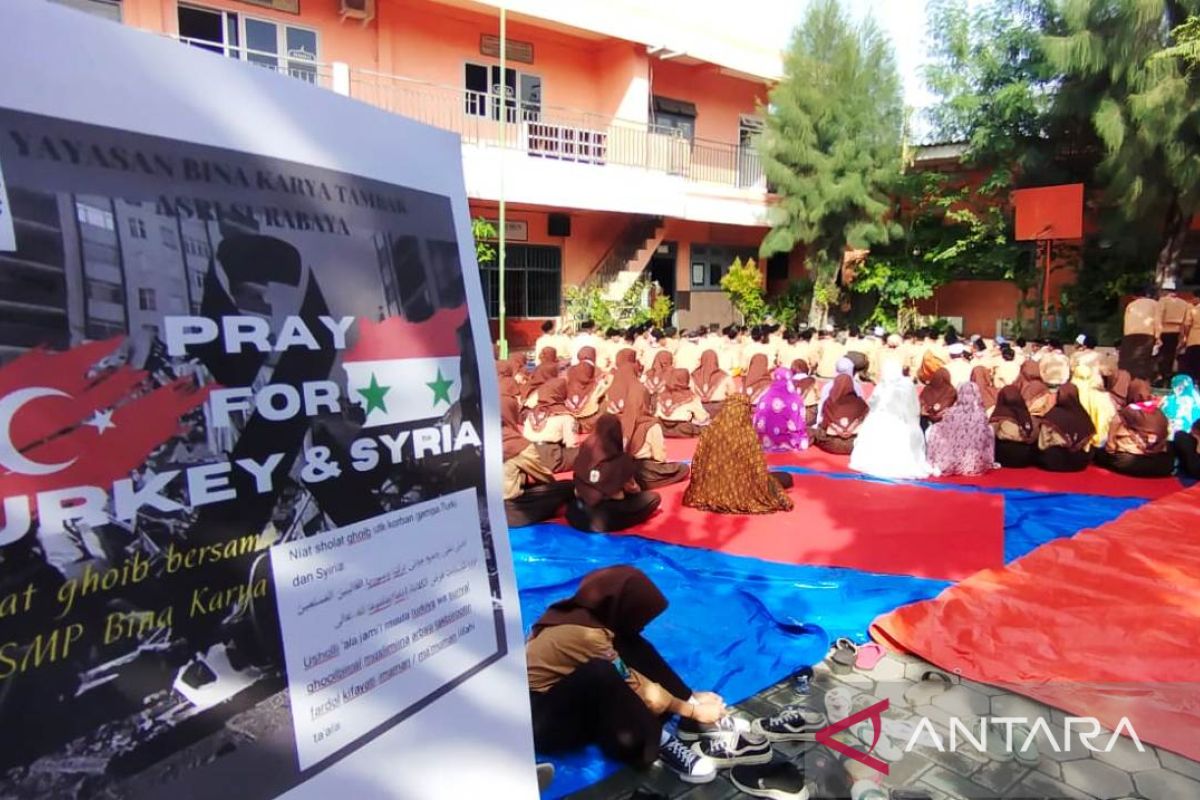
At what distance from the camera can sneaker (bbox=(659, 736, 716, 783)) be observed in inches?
100

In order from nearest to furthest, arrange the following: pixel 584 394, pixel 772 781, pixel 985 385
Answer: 1. pixel 772 781
2. pixel 985 385
3. pixel 584 394

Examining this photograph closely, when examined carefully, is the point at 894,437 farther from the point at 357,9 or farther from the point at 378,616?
the point at 357,9

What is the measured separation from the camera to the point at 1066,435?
6.69m

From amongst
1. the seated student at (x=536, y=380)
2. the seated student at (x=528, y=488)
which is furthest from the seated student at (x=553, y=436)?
the seated student at (x=528, y=488)

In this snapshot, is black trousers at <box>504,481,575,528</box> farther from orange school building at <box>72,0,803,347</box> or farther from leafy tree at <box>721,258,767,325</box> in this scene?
leafy tree at <box>721,258,767,325</box>

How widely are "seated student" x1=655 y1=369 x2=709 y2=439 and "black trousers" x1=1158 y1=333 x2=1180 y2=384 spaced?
6.43 m

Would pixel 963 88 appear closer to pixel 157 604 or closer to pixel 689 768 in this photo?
pixel 689 768

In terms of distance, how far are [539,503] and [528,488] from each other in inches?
5.2

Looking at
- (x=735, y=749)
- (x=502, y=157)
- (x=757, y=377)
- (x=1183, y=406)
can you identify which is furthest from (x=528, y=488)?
(x=502, y=157)


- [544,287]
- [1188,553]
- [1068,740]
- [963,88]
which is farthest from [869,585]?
[963,88]

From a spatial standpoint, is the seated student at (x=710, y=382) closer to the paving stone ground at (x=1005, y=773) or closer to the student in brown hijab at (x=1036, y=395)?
the student in brown hijab at (x=1036, y=395)

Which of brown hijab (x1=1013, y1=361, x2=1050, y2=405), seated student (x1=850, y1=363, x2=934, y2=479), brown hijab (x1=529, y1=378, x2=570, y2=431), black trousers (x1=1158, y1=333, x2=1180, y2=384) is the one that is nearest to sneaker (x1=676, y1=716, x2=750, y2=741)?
brown hijab (x1=529, y1=378, x2=570, y2=431)

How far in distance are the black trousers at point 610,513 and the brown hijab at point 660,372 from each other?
346cm

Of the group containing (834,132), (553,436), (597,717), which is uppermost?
(834,132)
